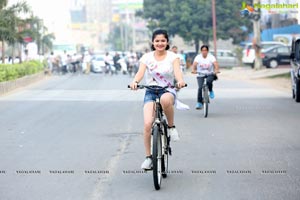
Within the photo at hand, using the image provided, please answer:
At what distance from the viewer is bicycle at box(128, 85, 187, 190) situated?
8339 millimetres

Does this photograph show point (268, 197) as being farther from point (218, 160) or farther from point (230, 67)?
point (230, 67)

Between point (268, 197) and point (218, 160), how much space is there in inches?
106

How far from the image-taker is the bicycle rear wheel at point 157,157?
8.30 meters

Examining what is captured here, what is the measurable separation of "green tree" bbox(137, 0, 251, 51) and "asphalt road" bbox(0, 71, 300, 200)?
43871mm

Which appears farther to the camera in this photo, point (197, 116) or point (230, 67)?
point (230, 67)

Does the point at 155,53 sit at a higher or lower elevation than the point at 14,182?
higher

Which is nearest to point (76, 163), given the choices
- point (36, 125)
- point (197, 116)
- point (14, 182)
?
point (14, 182)

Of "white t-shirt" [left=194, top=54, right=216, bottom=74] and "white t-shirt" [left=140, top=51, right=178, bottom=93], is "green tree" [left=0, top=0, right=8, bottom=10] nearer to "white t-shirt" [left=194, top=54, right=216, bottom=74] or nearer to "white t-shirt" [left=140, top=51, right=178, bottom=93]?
"white t-shirt" [left=194, top=54, right=216, bottom=74]

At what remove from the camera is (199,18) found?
63.7 meters

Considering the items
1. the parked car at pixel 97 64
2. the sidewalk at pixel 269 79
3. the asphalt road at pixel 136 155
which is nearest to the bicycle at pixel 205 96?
the asphalt road at pixel 136 155

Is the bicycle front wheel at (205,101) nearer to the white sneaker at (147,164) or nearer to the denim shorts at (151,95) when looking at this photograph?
the denim shorts at (151,95)

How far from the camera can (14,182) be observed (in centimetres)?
910

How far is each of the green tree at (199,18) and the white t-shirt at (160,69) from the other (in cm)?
5483

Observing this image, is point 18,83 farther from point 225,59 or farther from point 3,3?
point 225,59
